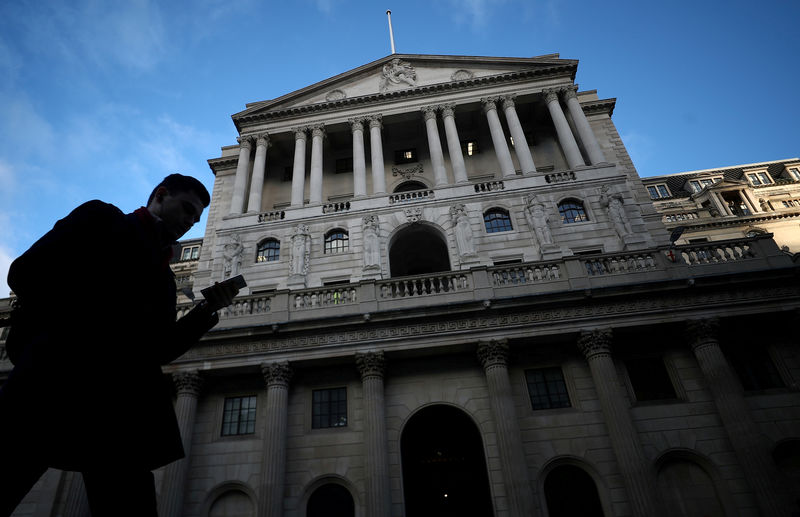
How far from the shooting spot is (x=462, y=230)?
78.4 feet

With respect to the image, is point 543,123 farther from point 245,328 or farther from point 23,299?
point 23,299

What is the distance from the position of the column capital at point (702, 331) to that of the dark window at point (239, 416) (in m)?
18.9

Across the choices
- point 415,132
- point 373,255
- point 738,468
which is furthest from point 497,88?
point 738,468

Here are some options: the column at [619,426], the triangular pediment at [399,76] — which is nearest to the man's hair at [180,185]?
the column at [619,426]

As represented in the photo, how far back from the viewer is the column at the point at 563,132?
87.0ft

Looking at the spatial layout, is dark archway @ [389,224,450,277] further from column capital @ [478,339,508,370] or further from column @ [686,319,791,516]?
column @ [686,319,791,516]

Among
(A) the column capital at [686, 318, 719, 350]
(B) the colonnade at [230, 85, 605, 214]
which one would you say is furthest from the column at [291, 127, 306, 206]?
(A) the column capital at [686, 318, 719, 350]

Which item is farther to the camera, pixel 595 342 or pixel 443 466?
pixel 443 466

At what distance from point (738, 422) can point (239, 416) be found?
1986cm

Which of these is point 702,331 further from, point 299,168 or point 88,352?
point 299,168

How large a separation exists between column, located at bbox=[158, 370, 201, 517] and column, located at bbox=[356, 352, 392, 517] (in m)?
6.85

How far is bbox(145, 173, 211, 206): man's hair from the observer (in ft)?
12.1

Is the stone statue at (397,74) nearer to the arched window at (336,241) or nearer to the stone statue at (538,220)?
the arched window at (336,241)

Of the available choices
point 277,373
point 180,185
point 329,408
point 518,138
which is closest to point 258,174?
point 277,373
